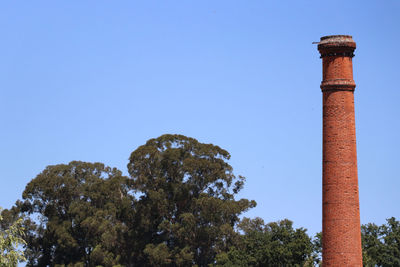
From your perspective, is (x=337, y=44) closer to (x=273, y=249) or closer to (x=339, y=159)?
(x=339, y=159)

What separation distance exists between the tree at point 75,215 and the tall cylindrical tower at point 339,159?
41966mm

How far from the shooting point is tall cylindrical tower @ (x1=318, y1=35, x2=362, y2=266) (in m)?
36.0

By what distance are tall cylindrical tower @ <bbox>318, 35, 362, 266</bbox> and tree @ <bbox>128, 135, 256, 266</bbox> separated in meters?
36.3

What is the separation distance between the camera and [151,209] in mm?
75500

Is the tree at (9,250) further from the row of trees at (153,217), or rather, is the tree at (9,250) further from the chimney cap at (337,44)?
the row of trees at (153,217)

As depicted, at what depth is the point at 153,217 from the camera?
76.0 metres

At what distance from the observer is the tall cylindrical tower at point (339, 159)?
36.0 meters

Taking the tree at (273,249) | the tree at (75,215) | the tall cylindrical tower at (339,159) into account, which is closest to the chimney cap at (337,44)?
the tall cylindrical tower at (339,159)

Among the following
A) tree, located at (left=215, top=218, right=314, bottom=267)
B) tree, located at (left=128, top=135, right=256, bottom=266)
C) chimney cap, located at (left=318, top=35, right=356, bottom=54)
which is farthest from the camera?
tree, located at (left=128, top=135, right=256, bottom=266)

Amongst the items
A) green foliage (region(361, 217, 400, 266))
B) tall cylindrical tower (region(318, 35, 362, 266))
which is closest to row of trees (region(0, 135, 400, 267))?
green foliage (region(361, 217, 400, 266))

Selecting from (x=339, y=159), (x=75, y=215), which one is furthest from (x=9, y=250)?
(x=75, y=215)

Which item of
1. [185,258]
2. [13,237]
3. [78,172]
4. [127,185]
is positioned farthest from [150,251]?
[13,237]

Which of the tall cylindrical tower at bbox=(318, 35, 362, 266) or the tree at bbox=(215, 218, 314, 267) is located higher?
the tree at bbox=(215, 218, 314, 267)

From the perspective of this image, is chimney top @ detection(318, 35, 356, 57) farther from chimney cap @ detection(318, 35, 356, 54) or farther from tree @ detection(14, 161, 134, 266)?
tree @ detection(14, 161, 134, 266)
